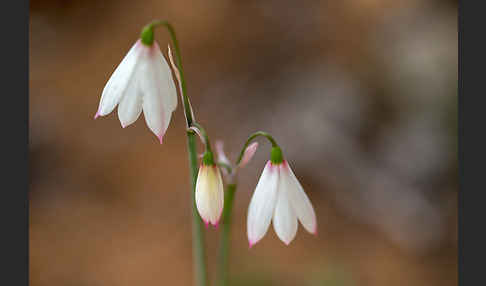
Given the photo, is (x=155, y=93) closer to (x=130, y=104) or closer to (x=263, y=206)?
(x=130, y=104)

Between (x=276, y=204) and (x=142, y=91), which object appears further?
(x=276, y=204)

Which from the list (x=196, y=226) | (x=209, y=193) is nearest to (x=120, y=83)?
(x=209, y=193)

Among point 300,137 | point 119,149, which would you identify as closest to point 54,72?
point 119,149

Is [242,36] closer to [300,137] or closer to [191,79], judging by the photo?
[191,79]

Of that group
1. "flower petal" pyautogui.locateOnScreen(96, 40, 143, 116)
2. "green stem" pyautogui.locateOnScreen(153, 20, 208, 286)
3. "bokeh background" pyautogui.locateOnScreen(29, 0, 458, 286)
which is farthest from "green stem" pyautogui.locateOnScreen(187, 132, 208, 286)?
"bokeh background" pyautogui.locateOnScreen(29, 0, 458, 286)

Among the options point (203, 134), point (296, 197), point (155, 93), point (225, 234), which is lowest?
point (225, 234)

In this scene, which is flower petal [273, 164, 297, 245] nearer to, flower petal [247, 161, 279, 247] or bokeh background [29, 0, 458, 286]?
flower petal [247, 161, 279, 247]

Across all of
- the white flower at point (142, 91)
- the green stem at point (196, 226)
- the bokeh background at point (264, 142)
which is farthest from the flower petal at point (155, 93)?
the bokeh background at point (264, 142)
